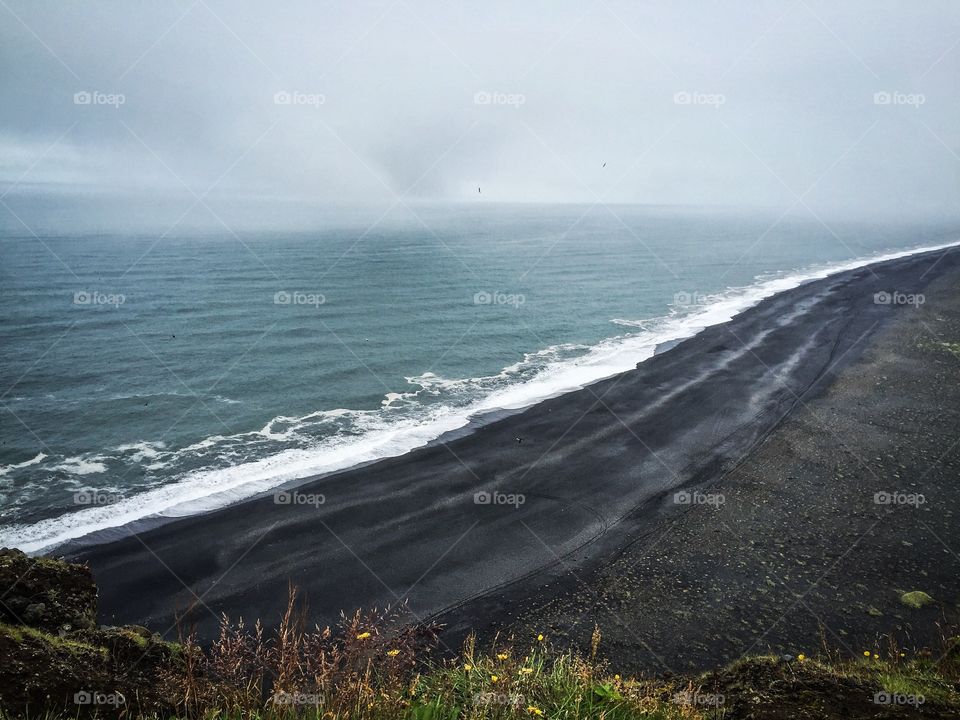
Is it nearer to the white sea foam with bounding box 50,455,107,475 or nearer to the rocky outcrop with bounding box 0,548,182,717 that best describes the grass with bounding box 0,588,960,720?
the rocky outcrop with bounding box 0,548,182,717

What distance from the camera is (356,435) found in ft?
62.8

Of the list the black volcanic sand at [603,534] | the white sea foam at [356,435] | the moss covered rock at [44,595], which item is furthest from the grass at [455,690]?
the white sea foam at [356,435]

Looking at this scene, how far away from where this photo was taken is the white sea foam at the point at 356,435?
Answer: 14.0 meters

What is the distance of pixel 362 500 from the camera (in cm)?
1486

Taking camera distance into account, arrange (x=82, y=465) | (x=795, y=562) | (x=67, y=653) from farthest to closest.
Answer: (x=82, y=465), (x=795, y=562), (x=67, y=653)

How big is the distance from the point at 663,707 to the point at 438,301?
121ft

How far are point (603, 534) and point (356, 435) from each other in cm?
923

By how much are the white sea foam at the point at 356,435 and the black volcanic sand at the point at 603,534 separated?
1062 millimetres

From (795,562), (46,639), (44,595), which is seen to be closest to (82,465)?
(44,595)

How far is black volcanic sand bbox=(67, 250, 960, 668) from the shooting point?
10898 mm

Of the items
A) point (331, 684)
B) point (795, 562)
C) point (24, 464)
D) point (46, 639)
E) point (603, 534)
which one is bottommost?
point (795, 562)

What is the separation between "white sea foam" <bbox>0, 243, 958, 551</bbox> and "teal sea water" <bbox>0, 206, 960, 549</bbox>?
3.0 inches

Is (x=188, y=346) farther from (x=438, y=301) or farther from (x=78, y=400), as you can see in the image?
(x=438, y=301)

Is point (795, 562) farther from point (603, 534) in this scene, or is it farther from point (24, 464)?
point (24, 464)
